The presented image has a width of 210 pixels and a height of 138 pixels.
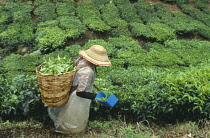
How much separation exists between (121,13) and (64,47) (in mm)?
4076

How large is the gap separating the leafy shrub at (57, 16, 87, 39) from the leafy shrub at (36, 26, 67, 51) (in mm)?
238

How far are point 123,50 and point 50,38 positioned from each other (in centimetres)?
274

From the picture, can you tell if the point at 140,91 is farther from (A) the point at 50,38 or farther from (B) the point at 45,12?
(B) the point at 45,12

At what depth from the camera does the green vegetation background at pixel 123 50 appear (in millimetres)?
4395

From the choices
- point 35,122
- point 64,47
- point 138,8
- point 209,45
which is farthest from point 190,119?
point 138,8

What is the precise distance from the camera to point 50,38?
8.66 metres

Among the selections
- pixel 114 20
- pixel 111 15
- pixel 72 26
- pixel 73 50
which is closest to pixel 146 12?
pixel 111 15

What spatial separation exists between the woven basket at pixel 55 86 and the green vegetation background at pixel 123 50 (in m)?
0.86

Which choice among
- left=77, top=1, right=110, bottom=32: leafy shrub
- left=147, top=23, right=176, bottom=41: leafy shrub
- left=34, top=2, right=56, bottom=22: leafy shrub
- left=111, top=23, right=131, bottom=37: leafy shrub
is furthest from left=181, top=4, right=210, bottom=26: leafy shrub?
Result: left=34, top=2, right=56, bottom=22: leafy shrub

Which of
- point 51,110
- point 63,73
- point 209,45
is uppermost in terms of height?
point 63,73

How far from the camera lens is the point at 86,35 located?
375 inches

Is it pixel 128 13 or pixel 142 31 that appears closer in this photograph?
pixel 142 31

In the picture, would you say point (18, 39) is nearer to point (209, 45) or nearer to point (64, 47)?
point (64, 47)

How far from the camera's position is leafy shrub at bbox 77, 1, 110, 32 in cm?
961
